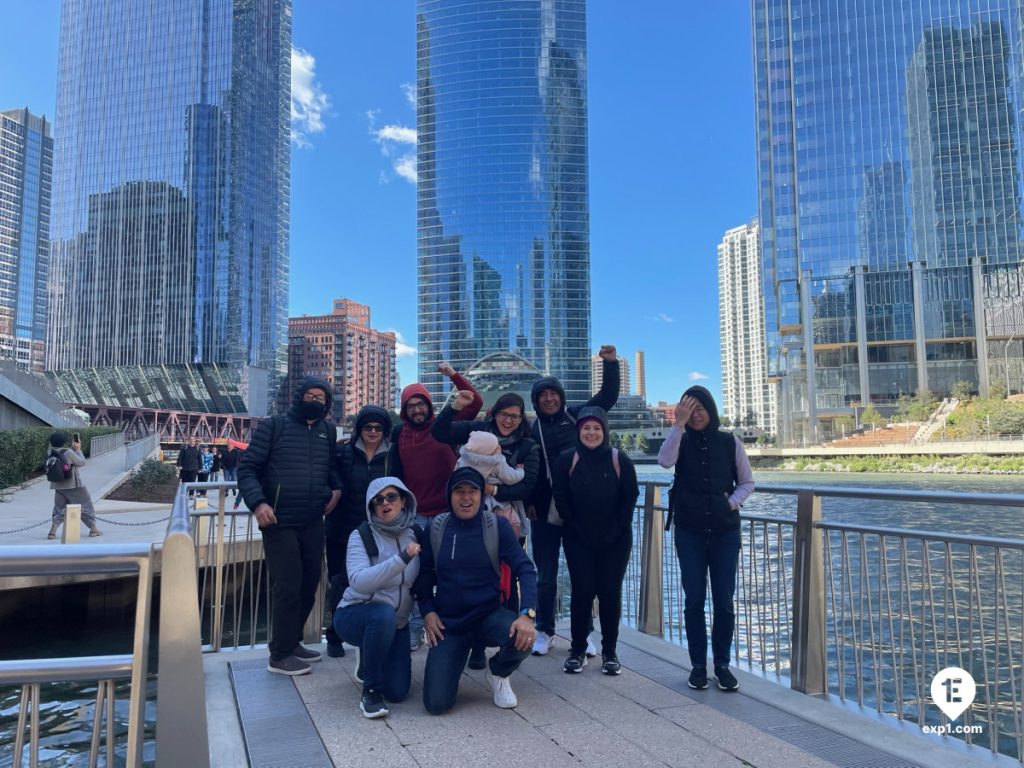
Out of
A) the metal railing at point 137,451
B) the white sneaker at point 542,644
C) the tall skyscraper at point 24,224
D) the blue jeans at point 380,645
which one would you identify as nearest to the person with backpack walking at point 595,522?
the white sneaker at point 542,644

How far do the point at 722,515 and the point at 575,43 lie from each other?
434 ft

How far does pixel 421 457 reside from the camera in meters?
4.98

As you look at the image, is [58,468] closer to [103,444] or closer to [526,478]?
[526,478]

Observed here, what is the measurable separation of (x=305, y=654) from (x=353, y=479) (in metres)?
1.22

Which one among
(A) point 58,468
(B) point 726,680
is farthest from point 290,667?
(A) point 58,468

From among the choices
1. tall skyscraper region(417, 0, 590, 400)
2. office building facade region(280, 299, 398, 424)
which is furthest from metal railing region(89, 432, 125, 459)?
office building facade region(280, 299, 398, 424)

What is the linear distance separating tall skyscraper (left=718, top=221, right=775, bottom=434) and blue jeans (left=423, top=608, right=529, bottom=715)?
161 meters

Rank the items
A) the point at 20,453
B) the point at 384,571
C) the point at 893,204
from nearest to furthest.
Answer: the point at 384,571, the point at 20,453, the point at 893,204

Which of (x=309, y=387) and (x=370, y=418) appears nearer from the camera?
(x=309, y=387)

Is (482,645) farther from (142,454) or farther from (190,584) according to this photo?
(142,454)

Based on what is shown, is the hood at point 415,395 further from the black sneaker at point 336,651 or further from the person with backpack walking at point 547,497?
the black sneaker at point 336,651

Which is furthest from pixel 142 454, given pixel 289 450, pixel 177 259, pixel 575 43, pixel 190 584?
pixel 575 43

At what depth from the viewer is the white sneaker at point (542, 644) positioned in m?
5.14

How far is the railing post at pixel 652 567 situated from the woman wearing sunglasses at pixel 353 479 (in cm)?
232
